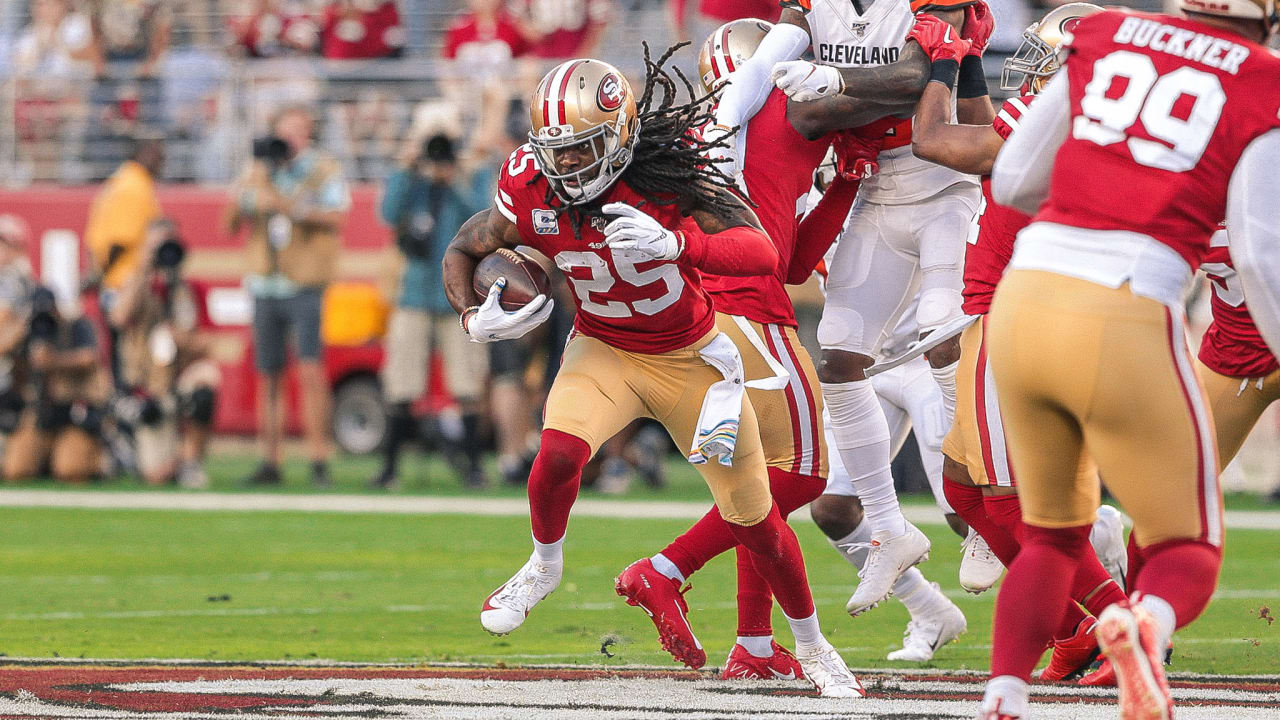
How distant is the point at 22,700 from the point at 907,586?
291 cm

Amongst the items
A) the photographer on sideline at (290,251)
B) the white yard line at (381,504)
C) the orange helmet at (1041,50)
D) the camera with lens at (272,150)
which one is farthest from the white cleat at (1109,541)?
the camera with lens at (272,150)

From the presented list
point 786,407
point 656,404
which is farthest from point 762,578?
point 656,404

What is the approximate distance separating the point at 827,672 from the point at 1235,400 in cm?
153

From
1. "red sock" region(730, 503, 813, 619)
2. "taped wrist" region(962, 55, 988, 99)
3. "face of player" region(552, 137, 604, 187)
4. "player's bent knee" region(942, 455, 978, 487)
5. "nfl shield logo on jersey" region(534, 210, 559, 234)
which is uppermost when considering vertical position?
"taped wrist" region(962, 55, 988, 99)

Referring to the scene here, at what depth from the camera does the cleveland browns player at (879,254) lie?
19.2 ft

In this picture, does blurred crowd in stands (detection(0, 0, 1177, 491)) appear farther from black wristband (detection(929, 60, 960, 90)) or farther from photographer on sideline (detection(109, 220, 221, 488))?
black wristband (detection(929, 60, 960, 90))

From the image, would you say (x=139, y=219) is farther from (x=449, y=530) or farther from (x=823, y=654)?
(x=823, y=654)

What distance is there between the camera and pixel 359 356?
566 inches

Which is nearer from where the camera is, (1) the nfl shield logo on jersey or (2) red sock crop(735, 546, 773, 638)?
(1) the nfl shield logo on jersey

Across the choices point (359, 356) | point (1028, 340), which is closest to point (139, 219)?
point (359, 356)

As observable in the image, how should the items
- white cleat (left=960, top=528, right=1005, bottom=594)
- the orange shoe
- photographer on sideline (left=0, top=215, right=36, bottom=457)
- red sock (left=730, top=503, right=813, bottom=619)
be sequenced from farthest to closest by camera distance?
photographer on sideline (left=0, top=215, right=36, bottom=457), white cleat (left=960, top=528, right=1005, bottom=594), red sock (left=730, top=503, right=813, bottom=619), the orange shoe

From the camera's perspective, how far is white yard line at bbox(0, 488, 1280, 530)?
34.6ft

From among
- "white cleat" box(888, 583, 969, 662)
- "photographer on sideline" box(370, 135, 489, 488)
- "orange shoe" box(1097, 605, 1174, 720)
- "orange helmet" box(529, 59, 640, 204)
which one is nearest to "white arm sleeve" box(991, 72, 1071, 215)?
"orange shoe" box(1097, 605, 1174, 720)

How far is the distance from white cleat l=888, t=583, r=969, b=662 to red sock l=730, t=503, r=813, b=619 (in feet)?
2.63
